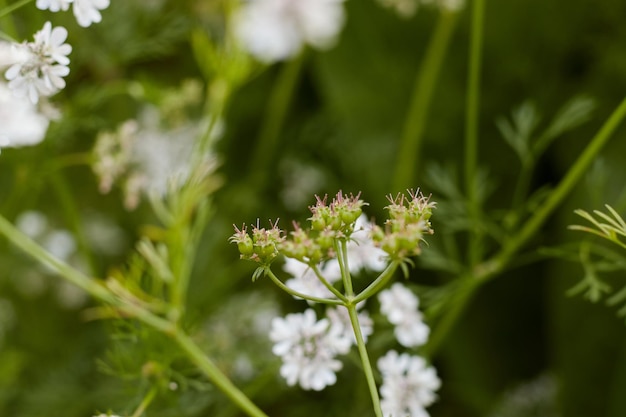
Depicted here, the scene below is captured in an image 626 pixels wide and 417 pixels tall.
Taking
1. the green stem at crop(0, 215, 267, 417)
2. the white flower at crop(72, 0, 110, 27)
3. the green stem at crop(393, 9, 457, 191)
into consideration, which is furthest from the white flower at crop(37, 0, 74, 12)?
the green stem at crop(393, 9, 457, 191)

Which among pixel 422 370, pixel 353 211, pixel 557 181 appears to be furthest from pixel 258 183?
pixel 353 211

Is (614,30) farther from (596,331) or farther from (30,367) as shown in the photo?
(30,367)

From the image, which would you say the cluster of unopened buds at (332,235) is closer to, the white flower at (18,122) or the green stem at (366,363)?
the green stem at (366,363)

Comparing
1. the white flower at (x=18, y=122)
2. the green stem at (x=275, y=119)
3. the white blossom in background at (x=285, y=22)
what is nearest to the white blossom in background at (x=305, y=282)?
the white flower at (x=18, y=122)

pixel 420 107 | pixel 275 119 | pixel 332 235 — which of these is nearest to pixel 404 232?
pixel 332 235

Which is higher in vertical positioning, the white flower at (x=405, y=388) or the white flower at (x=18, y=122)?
the white flower at (x=18, y=122)

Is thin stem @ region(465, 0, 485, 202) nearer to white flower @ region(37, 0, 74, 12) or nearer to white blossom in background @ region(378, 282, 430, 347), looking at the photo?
white blossom in background @ region(378, 282, 430, 347)
